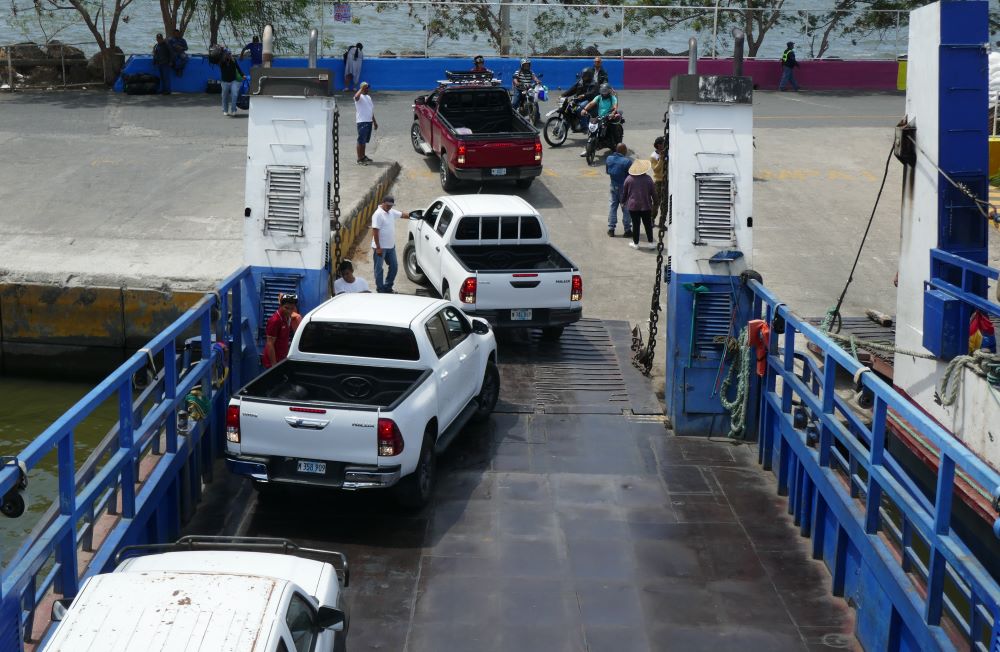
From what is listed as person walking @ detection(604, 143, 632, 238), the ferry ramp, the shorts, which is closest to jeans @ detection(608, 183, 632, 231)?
person walking @ detection(604, 143, 632, 238)

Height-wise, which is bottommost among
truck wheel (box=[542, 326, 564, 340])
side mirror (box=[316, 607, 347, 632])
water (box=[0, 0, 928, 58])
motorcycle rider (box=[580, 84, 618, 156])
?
side mirror (box=[316, 607, 347, 632])

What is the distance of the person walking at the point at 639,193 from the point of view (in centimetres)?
2083

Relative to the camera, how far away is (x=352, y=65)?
34156 mm

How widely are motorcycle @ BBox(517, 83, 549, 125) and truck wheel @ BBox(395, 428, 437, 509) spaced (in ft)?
62.9

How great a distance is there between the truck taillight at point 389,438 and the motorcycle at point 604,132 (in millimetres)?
17307

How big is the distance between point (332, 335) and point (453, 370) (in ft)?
4.18

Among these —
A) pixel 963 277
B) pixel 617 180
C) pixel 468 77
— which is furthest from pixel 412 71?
pixel 963 277

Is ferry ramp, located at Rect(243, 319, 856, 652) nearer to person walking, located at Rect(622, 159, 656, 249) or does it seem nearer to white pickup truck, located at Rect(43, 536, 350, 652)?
white pickup truck, located at Rect(43, 536, 350, 652)

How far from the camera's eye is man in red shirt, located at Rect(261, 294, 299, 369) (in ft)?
41.1

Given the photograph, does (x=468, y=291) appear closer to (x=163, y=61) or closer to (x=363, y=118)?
(x=363, y=118)

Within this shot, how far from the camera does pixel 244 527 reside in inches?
418

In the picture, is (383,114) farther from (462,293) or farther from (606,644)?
(606,644)

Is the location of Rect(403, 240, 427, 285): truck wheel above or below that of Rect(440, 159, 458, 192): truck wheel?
below

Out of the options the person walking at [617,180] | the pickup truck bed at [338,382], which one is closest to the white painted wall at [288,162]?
the pickup truck bed at [338,382]
